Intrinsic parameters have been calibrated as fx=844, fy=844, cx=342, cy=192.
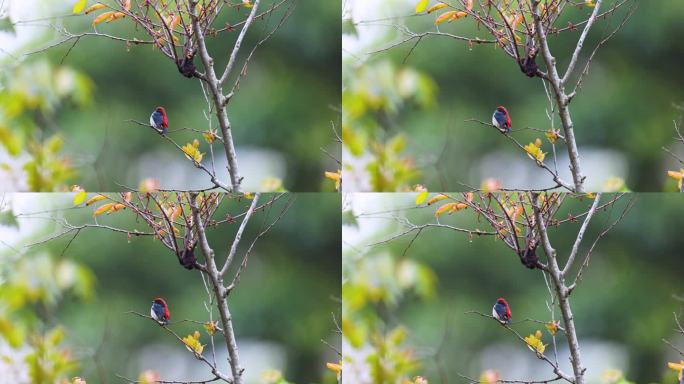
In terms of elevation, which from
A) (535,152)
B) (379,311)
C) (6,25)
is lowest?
(379,311)

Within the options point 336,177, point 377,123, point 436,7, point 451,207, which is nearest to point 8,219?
point 336,177

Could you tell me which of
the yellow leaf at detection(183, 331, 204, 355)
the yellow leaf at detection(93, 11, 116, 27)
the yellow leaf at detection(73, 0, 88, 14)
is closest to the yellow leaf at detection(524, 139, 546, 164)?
the yellow leaf at detection(183, 331, 204, 355)

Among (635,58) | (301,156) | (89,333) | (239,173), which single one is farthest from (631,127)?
(89,333)

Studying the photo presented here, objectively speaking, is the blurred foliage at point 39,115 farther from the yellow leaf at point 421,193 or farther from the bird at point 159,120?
the yellow leaf at point 421,193

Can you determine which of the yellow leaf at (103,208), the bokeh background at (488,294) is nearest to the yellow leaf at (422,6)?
the bokeh background at (488,294)

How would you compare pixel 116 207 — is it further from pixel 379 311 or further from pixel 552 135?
pixel 552 135

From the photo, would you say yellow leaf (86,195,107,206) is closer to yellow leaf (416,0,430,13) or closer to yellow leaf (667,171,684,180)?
yellow leaf (416,0,430,13)

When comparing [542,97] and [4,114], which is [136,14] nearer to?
[4,114]
